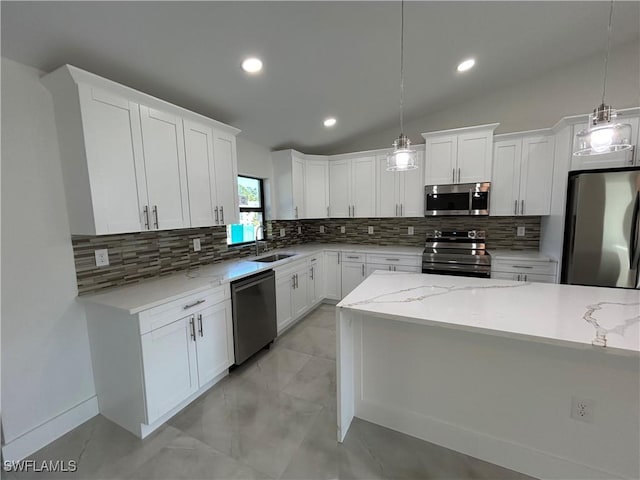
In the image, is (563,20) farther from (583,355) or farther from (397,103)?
(583,355)

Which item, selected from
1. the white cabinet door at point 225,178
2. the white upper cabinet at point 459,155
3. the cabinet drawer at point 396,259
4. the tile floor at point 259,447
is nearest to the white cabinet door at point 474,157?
the white upper cabinet at point 459,155

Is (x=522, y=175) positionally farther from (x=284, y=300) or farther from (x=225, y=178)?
(x=225, y=178)

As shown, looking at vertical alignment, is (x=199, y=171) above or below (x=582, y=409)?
above

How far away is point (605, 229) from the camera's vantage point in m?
2.46

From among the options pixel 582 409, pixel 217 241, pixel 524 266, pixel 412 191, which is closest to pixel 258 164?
pixel 217 241

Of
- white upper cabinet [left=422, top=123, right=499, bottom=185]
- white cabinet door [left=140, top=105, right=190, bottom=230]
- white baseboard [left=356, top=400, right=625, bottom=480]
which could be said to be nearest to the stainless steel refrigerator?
white upper cabinet [left=422, top=123, right=499, bottom=185]

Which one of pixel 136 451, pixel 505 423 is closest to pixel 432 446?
pixel 505 423

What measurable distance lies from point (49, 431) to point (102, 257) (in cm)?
116

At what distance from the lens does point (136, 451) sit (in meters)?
1.67

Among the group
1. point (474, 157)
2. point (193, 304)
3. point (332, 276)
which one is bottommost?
point (332, 276)

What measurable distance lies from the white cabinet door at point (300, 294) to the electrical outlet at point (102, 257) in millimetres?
1895

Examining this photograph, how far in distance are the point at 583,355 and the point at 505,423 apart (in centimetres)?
57

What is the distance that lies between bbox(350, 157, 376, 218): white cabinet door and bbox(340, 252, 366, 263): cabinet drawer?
626mm

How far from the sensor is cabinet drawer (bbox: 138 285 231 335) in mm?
1710
